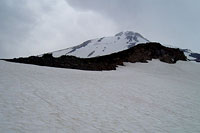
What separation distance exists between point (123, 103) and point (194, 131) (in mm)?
3499

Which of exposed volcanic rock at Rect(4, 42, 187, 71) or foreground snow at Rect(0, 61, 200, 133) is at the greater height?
exposed volcanic rock at Rect(4, 42, 187, 71)

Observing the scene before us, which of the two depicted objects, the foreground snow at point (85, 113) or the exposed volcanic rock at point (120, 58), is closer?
the foreground snow at point (85, 113)

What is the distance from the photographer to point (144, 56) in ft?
108

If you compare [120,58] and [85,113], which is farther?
[120,58]

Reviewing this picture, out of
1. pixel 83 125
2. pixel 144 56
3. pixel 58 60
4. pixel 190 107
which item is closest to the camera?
pixel 83 125

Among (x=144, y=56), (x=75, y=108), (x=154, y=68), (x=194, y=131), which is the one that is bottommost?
(x=194, y=131)

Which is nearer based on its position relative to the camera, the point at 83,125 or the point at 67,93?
the point at 83,125

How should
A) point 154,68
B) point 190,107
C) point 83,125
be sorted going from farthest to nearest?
point 154,68 < point 190,107 < point 83,125

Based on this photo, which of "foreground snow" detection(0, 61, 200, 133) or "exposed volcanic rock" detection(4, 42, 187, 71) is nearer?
"foreground snow" detection(0, 61, 200, 133)

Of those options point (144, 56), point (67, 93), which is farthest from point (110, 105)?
point (144, 56)

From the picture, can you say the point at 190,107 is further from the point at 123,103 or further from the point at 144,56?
the point at 144,56

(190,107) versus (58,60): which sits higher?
(58,60)

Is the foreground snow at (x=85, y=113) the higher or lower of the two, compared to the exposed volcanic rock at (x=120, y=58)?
lower

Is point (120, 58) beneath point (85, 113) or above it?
above
